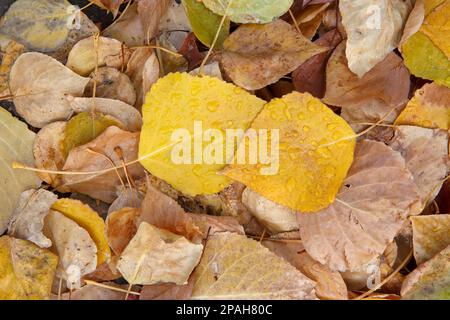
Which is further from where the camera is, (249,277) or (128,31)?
(128,31)

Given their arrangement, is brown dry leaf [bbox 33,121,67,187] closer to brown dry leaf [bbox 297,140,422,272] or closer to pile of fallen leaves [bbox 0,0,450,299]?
pile of fallen leaves [bbox 0,0,450,299]

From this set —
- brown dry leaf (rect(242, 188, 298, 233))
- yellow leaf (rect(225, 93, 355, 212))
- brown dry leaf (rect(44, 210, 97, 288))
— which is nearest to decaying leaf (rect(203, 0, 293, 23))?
yellow leaf (rect(225, 93, 355, 212))

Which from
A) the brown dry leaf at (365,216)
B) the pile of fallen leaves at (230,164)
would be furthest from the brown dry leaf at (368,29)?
the brown dry leaf at (365,216)

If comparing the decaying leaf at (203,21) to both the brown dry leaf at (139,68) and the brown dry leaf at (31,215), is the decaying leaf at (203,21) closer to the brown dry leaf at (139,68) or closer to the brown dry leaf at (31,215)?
the brown dry leaf at (139,68)

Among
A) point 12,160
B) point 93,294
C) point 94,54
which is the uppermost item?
point 94,54

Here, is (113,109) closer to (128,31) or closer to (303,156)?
(128,31)

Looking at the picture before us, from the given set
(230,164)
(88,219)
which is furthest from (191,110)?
(88,219)
